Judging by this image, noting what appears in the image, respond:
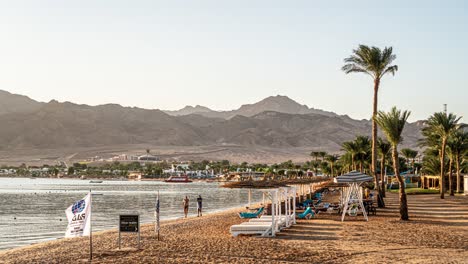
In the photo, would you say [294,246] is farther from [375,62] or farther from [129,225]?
[375,62]

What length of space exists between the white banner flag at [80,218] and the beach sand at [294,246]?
4.47ft

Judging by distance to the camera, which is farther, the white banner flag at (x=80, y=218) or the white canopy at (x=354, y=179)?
the white canopy at (x=354, y=179)

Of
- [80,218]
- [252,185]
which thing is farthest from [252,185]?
[80,218]

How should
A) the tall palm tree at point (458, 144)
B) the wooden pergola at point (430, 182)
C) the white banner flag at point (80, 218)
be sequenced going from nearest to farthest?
the white banner flag at point (80, 218) < the tall palm tree at point (458, 144) < the wooden pergola at point (430, 182)

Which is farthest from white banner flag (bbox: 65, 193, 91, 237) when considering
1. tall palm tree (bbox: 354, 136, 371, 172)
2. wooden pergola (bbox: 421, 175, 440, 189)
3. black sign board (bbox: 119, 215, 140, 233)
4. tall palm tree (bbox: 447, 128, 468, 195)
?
tall palm tree (bbox: 354, 136, 371, 172)

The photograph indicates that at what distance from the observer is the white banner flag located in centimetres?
1662

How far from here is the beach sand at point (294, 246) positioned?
17359 mm

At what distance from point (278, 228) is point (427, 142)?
4499 centimetres

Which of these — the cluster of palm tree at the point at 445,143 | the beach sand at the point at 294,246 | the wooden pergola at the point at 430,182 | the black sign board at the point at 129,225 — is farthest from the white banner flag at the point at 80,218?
the wooden pergola at the point at 430,182

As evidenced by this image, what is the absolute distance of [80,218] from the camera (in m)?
16.8

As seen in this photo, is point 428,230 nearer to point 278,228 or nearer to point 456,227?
point 456,227

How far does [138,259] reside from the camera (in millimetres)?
17562

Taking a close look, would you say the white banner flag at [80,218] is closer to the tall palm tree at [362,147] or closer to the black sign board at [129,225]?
the black sign board at [129,225]

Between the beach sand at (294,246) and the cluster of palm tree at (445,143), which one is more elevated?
the cluster of palm tree at (445,143)
